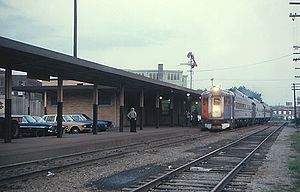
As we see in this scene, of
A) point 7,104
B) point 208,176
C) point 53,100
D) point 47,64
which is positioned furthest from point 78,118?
point 208,176

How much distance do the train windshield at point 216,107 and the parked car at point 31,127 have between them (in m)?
15.0

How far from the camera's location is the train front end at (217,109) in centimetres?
3603

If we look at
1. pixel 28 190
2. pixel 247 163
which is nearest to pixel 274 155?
pixel 247 163

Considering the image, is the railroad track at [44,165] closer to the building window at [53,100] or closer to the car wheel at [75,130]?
the car wheel at [75,130]

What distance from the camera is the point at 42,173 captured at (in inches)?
469

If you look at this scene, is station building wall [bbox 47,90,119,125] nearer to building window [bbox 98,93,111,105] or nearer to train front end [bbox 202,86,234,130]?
building window [bbox 98,93,111,105]

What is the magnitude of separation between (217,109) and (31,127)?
54.2 feet

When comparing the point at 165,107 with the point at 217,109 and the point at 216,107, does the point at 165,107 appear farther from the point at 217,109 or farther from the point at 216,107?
the point at 217,109

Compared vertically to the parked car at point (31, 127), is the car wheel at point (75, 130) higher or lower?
lower

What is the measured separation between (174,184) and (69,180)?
269 cm

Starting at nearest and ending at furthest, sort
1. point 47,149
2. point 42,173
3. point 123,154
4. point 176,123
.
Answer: point 42,173
point 47,149
point 123,154
point 176,123

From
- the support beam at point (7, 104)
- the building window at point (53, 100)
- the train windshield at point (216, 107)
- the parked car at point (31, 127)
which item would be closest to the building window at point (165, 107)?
the building window at point (53, 100)

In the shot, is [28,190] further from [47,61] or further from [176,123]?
[176,123]

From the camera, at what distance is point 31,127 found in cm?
2558
